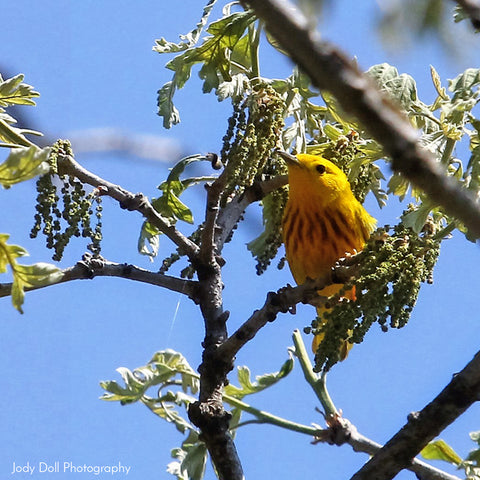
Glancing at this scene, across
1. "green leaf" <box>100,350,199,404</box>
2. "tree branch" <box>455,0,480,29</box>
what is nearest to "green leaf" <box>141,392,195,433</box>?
"green leaf" <box>100,350,199,404</box>

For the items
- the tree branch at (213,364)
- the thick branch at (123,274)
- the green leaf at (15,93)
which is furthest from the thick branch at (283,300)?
the green leaf at (15,93)

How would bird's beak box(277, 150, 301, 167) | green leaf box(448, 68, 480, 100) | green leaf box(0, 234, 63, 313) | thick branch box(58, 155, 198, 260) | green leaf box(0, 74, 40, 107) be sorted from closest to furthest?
green leaf box(0, 234, 63, 313)
green leaf box(448, 68, 480, 100)
green leaf box(0, 74, 40, 107)
thick branch box(58, 155, 198, 260)
bird's beak box(277, 150, 301, 167)

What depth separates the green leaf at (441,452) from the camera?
10.3 feet

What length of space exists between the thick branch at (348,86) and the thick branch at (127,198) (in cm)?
234

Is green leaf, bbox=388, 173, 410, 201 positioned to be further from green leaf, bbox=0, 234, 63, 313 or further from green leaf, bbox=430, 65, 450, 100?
green leaf, bbox=0, 234, 63, 313

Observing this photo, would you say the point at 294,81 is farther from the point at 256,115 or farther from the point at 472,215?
the point at 472,215

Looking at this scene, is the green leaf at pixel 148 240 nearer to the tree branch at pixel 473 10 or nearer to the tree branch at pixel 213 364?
the tree branch at pixel 213 364

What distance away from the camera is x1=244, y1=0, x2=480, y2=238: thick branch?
89 cm

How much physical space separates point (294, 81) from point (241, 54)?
355 millimetres

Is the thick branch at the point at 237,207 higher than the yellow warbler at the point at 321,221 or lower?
lower

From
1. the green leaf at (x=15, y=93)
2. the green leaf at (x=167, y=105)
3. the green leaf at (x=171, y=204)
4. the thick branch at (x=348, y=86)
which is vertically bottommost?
the thick branch at (x=348, y=86)

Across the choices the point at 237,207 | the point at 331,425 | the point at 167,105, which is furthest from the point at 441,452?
the point at 167,105

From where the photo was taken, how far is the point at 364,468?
101 inches

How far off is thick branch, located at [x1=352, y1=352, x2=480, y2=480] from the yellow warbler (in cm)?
206
